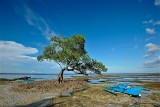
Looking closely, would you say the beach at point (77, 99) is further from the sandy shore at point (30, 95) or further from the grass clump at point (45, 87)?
the grass clump at point (45, 87)

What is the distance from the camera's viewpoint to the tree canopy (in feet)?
136

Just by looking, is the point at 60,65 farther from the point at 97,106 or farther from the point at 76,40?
the point at 97,106

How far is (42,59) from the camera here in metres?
46.3

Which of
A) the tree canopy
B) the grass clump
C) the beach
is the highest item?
the tree canopy

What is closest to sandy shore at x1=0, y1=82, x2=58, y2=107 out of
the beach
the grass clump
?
the beach

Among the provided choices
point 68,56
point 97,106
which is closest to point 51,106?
point 97,106

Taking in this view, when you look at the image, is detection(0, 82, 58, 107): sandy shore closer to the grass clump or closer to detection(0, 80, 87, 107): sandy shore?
detection(0, 80, 87, 107): sandy shore

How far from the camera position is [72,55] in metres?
40.3

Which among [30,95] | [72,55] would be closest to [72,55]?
[72,55]

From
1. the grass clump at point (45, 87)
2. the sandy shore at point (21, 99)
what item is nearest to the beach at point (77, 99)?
the sandy shore at point (21, 99)

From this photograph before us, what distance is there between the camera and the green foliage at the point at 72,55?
1634 inches

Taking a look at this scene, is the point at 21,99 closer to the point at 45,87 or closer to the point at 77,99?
the point at 77,99

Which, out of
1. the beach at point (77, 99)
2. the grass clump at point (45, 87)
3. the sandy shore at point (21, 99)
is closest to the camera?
the beach at point (77, 99)

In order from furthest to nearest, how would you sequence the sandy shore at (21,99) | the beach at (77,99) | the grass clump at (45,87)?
the grass clump at (45,87), the sandy shore at (21,99), the beach at (77,99)
